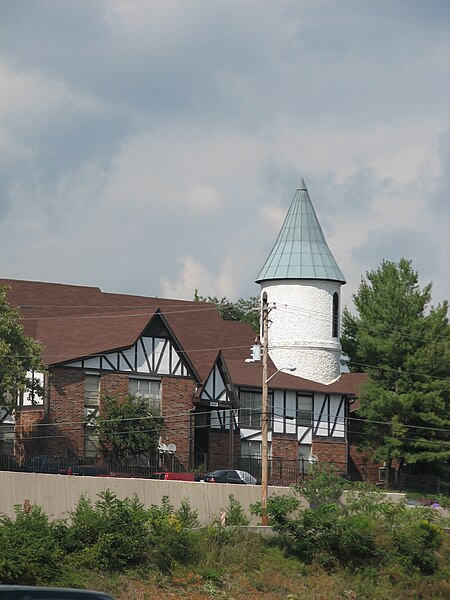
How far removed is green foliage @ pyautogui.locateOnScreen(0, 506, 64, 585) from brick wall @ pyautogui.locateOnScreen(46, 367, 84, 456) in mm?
23142

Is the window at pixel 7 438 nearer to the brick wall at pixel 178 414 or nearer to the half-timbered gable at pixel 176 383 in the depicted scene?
the half-timbered gable at pixel 176 383

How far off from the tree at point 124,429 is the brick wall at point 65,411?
3.27 ft

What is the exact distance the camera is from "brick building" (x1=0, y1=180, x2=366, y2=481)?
5512 centimetres

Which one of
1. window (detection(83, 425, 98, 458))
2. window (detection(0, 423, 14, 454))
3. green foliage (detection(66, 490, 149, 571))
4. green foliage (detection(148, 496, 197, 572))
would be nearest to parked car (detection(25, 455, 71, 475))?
window (detection(83, 425, 98, 458))

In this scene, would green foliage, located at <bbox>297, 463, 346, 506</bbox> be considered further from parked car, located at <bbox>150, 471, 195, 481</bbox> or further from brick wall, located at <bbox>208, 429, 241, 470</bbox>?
brick wall, located at <bbox>208, 429, 241, 470</bbox>

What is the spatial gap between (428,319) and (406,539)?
2858 cm

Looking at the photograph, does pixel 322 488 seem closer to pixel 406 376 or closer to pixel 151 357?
pixel 151 357

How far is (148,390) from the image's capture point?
2256 inches

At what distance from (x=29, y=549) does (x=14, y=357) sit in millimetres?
21605

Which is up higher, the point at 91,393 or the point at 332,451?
the point at 91,393

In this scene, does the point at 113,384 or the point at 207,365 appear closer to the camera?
the point at 113,384

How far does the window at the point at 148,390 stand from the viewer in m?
56.9

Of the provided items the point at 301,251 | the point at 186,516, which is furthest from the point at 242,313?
the point at 186,516

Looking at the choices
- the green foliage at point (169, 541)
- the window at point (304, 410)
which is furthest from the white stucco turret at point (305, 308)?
the green foliage at point (169, 541)
